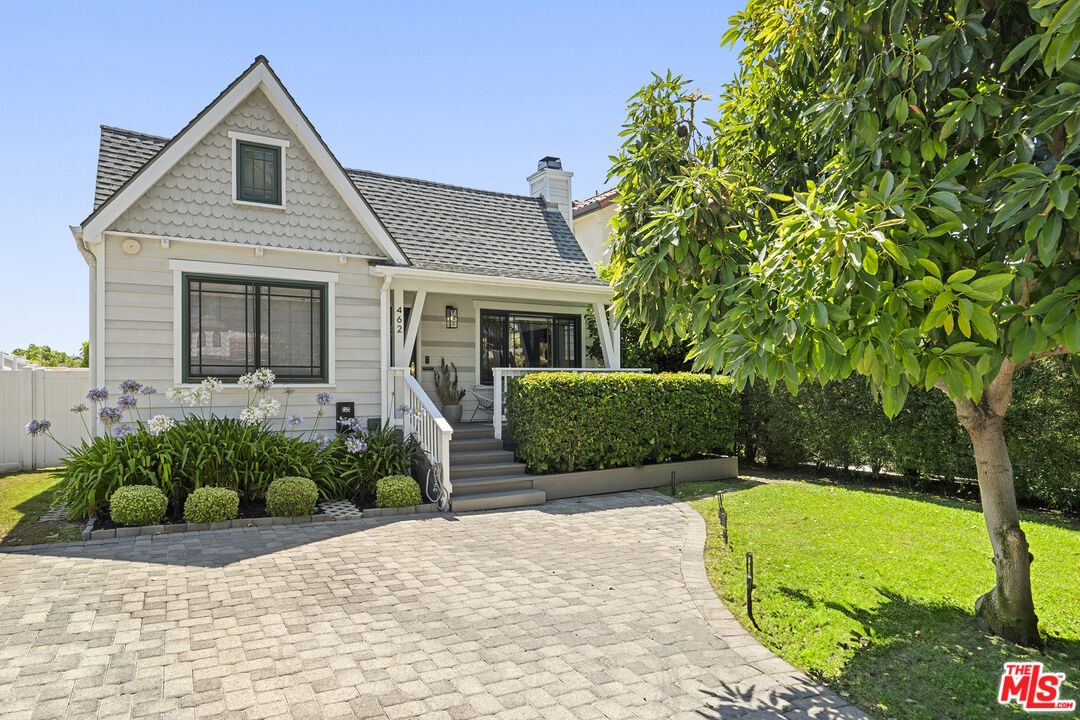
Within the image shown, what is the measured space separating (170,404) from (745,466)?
35.5ft

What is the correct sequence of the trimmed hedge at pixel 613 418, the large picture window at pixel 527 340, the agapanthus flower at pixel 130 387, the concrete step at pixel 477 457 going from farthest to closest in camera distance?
the large picture window at pixel 527 340
the concrete step at pixel 477 457
the trimmed hedge at pixel 613 418
the agapanthus flower at pixel 130 387

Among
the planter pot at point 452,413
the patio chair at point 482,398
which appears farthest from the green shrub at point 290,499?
the patio chair at point 482,398

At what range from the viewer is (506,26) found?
10008mm

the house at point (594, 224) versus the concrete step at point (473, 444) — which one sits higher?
the house at point (594, 224)

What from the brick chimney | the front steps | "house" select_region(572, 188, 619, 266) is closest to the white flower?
the front steps

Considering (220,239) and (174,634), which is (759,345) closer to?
(174,634)

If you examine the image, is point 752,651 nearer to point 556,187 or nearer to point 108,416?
point 108,416

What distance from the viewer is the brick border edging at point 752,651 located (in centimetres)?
353

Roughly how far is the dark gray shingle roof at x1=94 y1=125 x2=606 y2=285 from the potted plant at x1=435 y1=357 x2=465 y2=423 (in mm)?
2370

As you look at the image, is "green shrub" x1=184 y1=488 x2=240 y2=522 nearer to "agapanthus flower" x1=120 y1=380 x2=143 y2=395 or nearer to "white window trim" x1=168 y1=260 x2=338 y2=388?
"agapanthus flower" x1=120 y1=380 x2=143 y2=395

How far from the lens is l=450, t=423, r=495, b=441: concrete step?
425 inches

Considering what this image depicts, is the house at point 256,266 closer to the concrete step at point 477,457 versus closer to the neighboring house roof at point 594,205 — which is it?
the concrete step at point 477,457

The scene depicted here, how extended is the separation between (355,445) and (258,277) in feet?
10.5

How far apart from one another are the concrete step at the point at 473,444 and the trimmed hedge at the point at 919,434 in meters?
5.45
